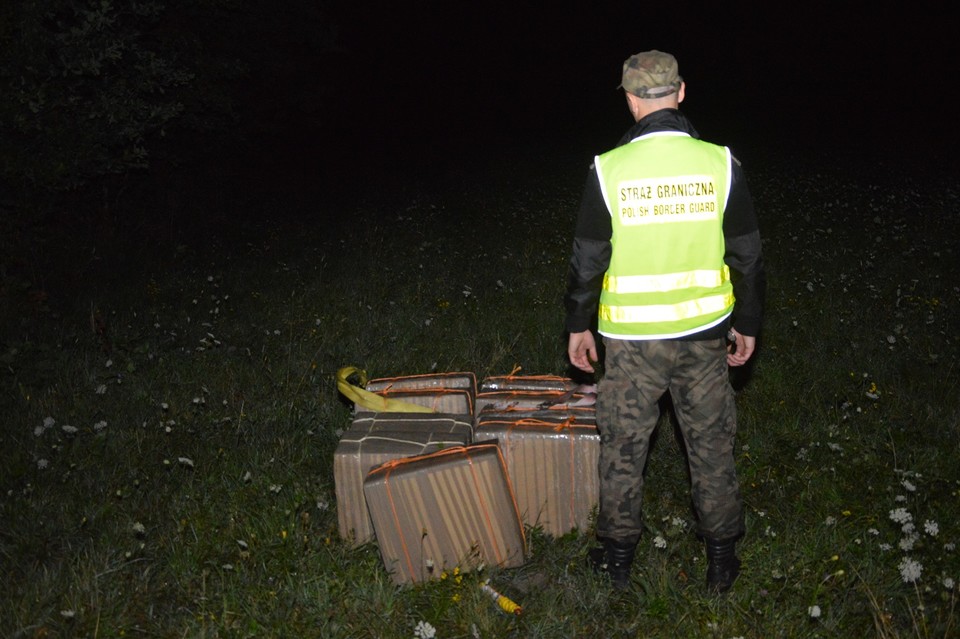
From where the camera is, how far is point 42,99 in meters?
7.62

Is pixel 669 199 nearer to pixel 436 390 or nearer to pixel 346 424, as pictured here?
pixel 436 390

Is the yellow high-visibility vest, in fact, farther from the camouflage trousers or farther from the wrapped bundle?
the wrapped bundle

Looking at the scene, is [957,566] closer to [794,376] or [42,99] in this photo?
[794,376]

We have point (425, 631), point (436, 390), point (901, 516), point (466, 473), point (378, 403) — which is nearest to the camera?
point (425, 631)

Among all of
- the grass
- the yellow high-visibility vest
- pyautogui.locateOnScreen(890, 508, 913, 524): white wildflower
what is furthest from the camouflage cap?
pyautogui.locateOnScreen(890, 508, 913, 524): white wildflower

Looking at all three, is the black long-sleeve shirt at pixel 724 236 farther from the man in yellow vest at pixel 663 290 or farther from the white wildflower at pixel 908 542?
the white wildflower at pixel 908 542

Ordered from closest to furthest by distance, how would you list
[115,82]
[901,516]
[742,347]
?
1. [742,347]
2. [901,516]
3. [115,82]

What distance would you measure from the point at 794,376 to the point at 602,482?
284 centimetres

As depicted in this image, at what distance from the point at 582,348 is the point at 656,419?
0.46 meters

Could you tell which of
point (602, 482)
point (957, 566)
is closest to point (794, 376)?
point (957, 566)

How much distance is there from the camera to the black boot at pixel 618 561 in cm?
394

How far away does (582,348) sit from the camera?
12.5 ft

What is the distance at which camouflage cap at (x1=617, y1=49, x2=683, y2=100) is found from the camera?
3.43 metres

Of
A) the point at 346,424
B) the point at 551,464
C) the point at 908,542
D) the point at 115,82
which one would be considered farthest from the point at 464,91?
the point at 908,542
